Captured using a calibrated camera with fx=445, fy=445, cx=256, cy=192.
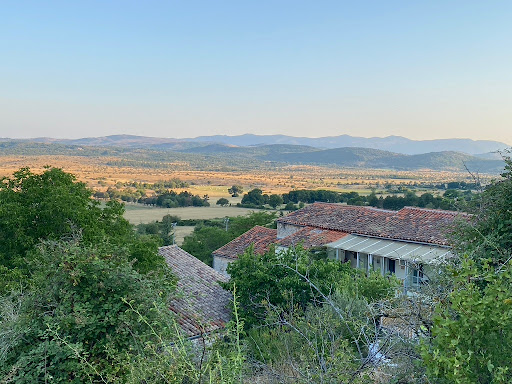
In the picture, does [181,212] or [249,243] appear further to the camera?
[181,212]

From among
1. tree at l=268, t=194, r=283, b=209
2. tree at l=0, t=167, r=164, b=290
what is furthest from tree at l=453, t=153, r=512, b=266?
tree at l=268, t=194, r=283, b=209

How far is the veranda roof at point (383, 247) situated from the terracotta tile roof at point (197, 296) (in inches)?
282

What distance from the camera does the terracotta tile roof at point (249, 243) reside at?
25609 millimetres

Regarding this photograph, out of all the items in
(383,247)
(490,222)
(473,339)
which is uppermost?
(490,222)

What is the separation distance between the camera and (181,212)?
55656mm

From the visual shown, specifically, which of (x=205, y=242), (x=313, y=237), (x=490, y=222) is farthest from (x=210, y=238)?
(x=490, y=222)

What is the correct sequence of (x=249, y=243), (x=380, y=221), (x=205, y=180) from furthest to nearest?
(x=205, y=180)
(x=249, y=243)
(x=380, y=221)

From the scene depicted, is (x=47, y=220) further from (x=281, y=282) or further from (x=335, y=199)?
(x=335, y=199)

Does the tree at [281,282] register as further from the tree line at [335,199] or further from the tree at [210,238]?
the tree line at [335,199]

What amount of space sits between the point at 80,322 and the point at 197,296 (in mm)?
8704

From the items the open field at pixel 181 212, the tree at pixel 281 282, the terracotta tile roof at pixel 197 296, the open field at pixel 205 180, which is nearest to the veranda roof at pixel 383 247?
the tree at pixel 281 282

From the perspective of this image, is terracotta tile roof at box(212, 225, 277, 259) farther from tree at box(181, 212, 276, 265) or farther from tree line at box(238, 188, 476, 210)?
tree line at box(238, 188, 476, 210)

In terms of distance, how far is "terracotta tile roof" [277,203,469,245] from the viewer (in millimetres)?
21125

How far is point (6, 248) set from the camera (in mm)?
13484
